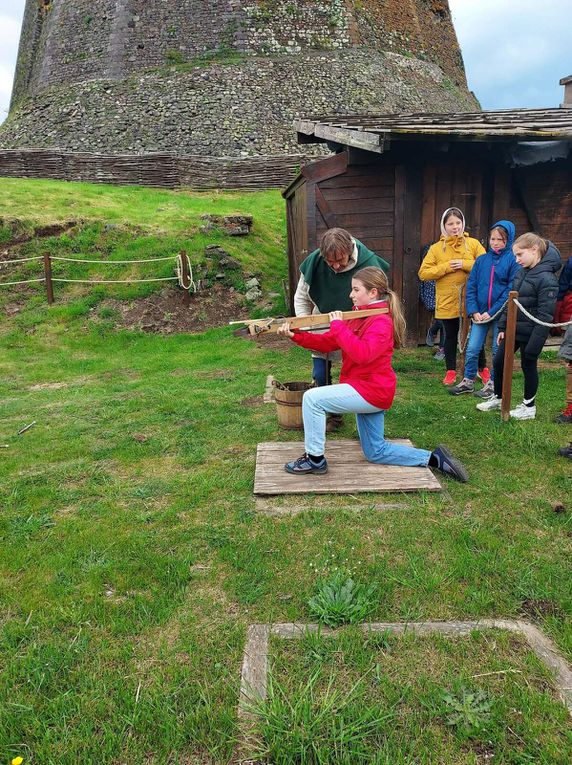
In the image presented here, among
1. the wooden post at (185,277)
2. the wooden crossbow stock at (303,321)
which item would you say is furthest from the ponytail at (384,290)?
the wooden post at (185,277)

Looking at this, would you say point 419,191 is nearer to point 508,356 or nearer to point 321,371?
point 508,356

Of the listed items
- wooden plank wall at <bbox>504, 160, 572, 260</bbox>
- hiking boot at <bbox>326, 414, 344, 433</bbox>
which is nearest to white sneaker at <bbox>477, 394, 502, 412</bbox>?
hiking boot at <bbox>326, 414, 344, 433</bbox>

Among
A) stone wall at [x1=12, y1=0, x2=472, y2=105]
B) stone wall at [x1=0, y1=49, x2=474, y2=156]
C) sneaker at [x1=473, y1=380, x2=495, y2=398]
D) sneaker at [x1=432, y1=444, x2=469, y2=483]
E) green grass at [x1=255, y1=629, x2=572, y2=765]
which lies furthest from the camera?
stone wall at [x1=12, y1=0, x2=472, y2=105]

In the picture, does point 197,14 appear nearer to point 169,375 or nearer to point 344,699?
point 169,375

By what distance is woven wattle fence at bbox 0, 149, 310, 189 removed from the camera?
22.0m

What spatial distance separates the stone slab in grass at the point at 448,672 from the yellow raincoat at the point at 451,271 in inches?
182

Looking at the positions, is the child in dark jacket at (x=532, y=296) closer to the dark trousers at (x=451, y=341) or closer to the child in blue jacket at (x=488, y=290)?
the child in blue jacket at (x=488, y=290)

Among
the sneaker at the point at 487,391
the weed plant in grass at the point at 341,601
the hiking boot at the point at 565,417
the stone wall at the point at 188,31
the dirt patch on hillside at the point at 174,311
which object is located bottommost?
the weed plant in grass at the point at 341,601

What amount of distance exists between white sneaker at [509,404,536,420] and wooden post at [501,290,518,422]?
→ 0.50 feet

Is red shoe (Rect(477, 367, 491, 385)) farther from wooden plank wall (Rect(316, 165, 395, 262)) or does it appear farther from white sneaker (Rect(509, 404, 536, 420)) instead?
wooden plank wall (Rect(316, 165, 395, 262))

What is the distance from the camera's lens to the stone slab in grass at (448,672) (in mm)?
1905

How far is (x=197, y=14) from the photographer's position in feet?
91.4

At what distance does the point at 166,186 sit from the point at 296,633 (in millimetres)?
22678

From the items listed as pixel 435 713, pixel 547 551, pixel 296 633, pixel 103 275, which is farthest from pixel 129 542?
pixel 103 275
